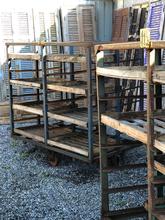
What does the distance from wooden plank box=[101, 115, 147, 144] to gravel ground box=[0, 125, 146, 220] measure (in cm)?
131

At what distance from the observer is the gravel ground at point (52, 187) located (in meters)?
4.96

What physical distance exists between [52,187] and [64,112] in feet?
4.83

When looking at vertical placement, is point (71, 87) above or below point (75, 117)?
above

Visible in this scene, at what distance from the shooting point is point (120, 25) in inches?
398

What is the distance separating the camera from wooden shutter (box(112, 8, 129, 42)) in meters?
9.76

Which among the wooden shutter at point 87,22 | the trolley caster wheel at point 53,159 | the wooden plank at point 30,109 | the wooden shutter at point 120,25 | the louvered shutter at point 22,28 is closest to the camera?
the trolley caster wheel at point 53,159

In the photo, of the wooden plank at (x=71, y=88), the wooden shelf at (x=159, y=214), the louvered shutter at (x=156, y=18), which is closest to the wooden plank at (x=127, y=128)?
the wooden shelf at (x=159, y=214)

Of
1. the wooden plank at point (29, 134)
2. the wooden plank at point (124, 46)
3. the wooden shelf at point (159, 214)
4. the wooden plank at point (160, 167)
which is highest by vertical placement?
the wooden plank at point (124, 46)

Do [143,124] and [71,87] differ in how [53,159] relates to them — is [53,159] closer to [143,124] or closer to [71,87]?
[71,87]

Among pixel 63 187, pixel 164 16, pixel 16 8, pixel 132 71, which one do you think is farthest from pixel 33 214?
pixel 16 8

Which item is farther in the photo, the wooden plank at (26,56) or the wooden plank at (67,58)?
the wooden plank at (26,56)

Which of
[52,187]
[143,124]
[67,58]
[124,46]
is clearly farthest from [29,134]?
[124,46]

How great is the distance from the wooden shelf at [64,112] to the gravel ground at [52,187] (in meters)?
0.81

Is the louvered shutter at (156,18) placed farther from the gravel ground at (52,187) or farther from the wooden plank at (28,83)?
the gravel ground at (52,187)
